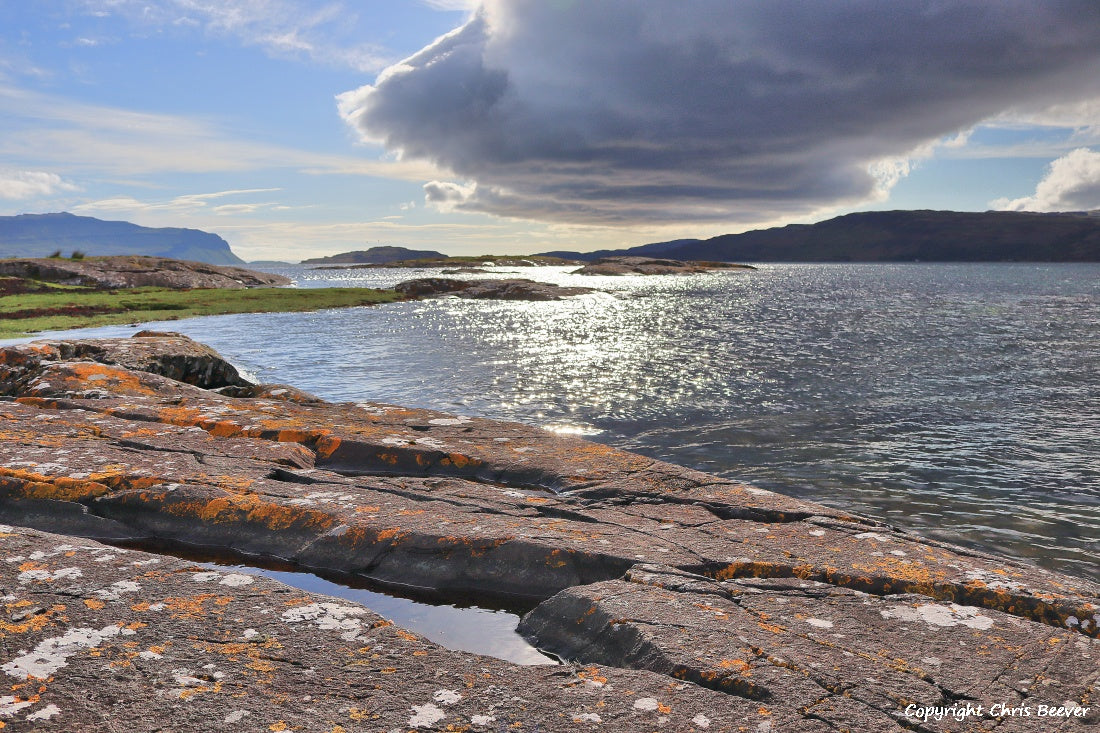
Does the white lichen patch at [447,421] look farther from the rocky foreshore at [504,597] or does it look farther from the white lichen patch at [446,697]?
the white lichen patch at [446,697]

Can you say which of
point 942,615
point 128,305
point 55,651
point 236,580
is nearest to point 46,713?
point 55,651

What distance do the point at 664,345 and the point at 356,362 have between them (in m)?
19.1

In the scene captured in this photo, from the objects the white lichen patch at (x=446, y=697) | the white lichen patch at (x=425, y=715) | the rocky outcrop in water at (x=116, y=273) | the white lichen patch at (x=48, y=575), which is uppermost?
the rocky outcrop in water at (x=116, y=273)

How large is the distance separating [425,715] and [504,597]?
2827 mm

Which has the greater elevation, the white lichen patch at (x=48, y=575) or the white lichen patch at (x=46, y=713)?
the white lichen patch at (x=48, y=575)

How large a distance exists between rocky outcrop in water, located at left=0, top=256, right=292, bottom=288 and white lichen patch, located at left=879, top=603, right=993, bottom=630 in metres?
87.1

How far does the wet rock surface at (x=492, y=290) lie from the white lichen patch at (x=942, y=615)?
9013 cm

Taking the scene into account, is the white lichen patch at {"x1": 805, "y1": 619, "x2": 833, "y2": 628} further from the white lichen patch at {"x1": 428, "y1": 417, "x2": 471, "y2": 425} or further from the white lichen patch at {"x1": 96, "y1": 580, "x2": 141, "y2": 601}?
the white lichen patch at {"x1": 428, "y1": 417, "x2": 471, "y2": 425}

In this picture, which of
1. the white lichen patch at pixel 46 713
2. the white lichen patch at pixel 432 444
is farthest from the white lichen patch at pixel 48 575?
the white lichen patch at pixel 432 444

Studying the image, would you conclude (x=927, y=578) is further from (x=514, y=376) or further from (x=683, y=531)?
(x=514, y=376)

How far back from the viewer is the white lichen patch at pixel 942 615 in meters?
5.85

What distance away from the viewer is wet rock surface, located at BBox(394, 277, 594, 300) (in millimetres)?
96625

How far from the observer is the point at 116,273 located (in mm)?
79812

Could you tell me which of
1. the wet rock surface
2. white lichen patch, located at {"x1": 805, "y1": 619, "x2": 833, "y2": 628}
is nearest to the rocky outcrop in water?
the wet rock surface
